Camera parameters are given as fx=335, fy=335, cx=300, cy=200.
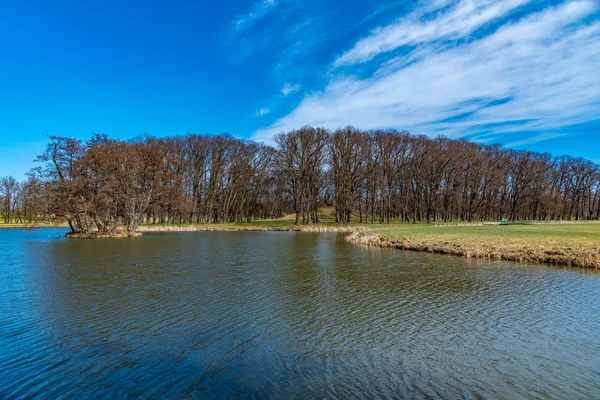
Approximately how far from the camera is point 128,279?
1453 centimetres

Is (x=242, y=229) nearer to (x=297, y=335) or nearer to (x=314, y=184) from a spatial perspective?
(x=314, y=184)

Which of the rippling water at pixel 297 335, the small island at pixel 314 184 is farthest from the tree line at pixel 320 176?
the rippling water at pixel 297 335

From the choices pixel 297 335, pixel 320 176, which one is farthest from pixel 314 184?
pixel 297 335

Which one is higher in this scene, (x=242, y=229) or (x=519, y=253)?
(x=519, y=253)

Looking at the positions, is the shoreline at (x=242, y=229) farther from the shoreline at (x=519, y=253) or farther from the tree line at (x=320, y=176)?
the shoreline at (x=519, y=253)

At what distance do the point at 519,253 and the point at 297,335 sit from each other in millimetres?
18224

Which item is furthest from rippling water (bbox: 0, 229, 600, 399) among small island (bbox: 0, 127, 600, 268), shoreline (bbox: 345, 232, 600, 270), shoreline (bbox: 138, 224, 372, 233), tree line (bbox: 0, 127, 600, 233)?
shoreline (bbox: 138, 224, 372, 233)

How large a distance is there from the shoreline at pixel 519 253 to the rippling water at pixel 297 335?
106 inches

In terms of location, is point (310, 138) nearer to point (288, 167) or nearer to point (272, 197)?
point (288, 167)

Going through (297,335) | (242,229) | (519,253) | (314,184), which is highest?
(314,184)

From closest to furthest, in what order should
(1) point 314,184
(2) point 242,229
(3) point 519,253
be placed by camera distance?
(3) point 519,253 < (2) point 242,229 < (1) point 314,184

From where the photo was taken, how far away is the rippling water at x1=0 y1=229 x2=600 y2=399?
5.95 m

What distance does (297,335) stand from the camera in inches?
331

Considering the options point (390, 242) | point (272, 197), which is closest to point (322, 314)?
point (390, 242)
